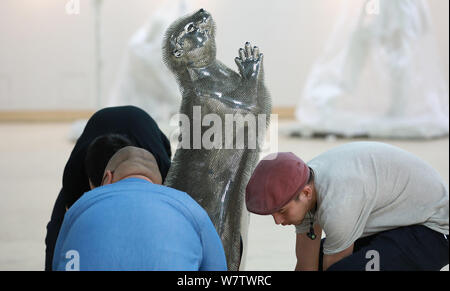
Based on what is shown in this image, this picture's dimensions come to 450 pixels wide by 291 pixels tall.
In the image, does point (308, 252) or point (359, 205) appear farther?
point (308, 252)

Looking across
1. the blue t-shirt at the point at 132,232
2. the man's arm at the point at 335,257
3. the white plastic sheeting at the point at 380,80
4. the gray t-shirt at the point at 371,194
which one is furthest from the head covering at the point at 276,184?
the white plastic sheeting at the point at 380,80

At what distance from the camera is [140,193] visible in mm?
1396

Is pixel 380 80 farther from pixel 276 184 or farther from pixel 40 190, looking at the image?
pixel 276 184

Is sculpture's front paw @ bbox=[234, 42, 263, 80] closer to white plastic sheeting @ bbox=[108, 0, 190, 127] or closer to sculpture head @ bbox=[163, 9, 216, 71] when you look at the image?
sculpture head @ bbox=[163, 9, 216, 71]

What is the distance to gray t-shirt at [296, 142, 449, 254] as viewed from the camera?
185 cm

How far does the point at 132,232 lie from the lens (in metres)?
1.34

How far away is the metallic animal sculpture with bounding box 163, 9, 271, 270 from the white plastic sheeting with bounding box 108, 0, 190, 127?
5.43 metres

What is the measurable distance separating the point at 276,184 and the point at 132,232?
523 millimetres

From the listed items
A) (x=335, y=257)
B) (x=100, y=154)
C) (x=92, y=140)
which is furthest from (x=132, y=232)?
(x=92, y=140)

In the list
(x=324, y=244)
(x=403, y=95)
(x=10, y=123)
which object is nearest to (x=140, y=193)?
(x=324, y=244)

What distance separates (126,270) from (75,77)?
8893mm
